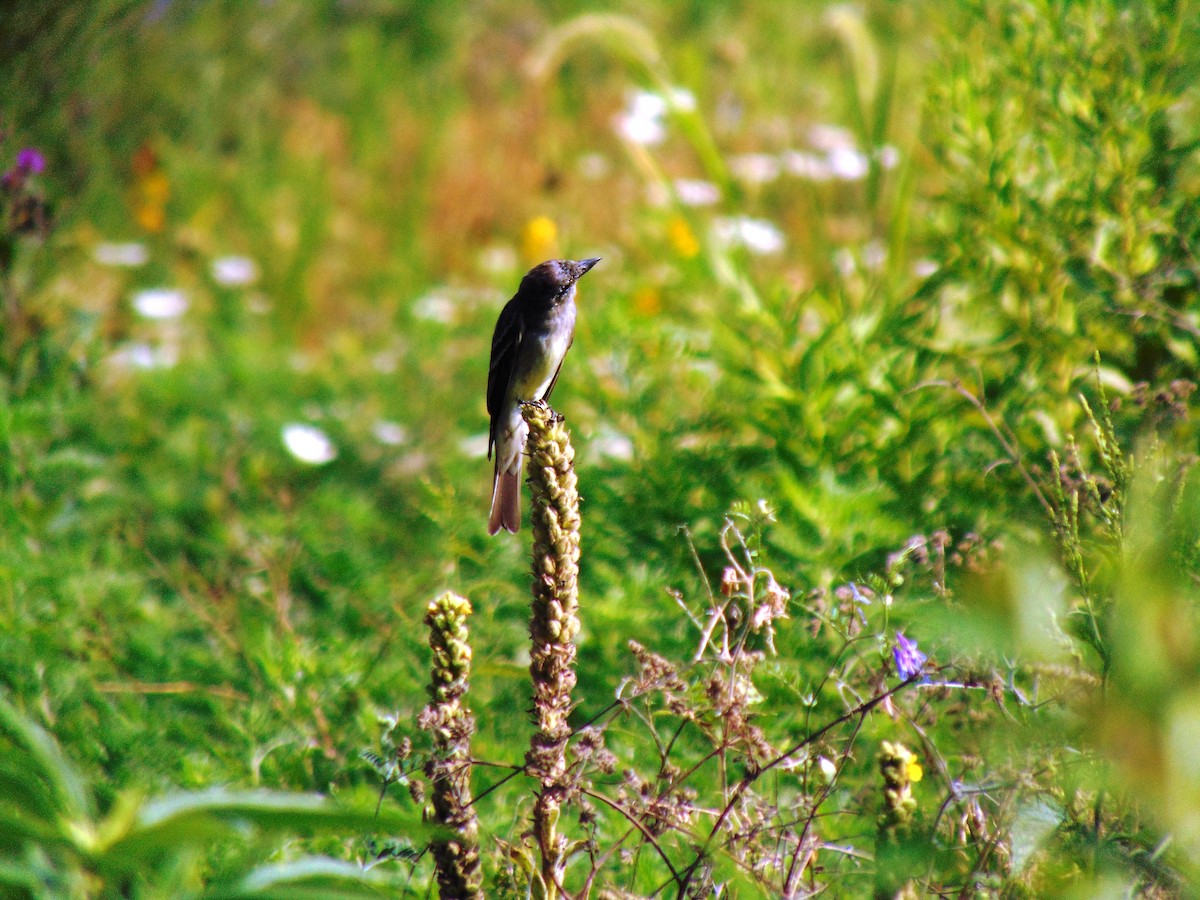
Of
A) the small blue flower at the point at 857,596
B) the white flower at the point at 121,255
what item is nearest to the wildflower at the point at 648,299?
the white flower at the point at 121,255

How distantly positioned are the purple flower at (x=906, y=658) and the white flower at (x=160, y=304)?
151 inches

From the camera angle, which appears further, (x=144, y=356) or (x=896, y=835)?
(x=144, y=356)

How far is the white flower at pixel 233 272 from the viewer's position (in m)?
5.06

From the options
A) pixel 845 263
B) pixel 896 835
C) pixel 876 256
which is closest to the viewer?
pixel 896 835

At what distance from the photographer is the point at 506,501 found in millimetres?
2396

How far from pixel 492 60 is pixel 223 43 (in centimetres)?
194

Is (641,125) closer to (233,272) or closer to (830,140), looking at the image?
(830,140)

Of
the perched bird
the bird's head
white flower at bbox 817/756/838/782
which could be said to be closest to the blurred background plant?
white flower at bbox 817/756/838/782

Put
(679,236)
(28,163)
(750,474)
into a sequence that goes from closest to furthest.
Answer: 1. (750,474)
2. (28,163)
3. (679,236)

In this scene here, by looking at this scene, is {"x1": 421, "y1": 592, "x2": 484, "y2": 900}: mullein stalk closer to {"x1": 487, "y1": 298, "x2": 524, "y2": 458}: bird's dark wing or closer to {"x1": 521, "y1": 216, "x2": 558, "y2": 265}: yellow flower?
{"x1": 487, "y1": 298, "x2": 524, "y2": 458}: bird's dark wing

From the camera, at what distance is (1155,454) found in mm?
1465

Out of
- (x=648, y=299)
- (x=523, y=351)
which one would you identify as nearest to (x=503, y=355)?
(x=523, y=351)

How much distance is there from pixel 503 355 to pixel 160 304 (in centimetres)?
266

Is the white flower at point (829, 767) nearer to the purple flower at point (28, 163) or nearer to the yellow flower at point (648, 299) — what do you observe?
the purple flower at point (28, 163)
